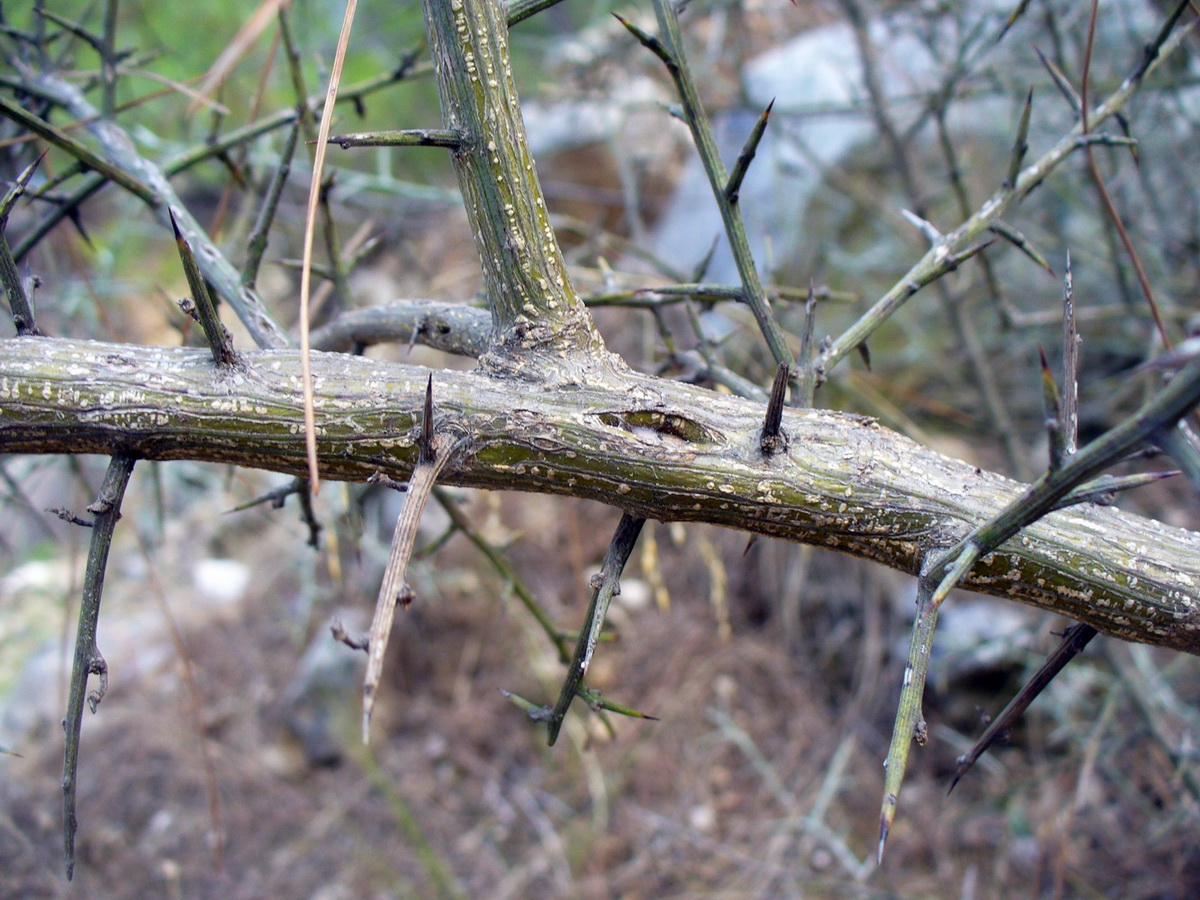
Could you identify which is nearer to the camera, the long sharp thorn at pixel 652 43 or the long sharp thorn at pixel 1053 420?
the long sharp thorn at pixel 1053 420

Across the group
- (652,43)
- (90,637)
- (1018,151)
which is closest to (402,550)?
(90,637)

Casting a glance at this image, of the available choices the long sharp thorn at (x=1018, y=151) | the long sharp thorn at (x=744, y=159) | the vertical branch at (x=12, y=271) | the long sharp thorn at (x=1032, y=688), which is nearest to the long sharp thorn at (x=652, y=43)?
the long sharp thorn at (x=744, y=159)

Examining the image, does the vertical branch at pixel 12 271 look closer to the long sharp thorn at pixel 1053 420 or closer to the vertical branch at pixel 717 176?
the vertical branch at pixel 717 176

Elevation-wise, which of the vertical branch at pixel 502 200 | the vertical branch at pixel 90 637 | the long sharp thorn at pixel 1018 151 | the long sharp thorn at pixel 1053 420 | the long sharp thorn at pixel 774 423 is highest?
the long sharp thorn at pixel 1018 151

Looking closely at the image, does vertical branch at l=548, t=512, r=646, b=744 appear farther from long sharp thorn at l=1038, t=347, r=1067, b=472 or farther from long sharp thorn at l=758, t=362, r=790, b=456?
long sharp thorn at l=1038, t=347, r=1067, b=472

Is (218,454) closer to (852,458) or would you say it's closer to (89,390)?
(89,390)

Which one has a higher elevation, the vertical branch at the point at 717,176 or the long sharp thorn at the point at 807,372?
the vertical branch at the point at 717,176

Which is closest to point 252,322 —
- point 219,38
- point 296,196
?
point 219,38
